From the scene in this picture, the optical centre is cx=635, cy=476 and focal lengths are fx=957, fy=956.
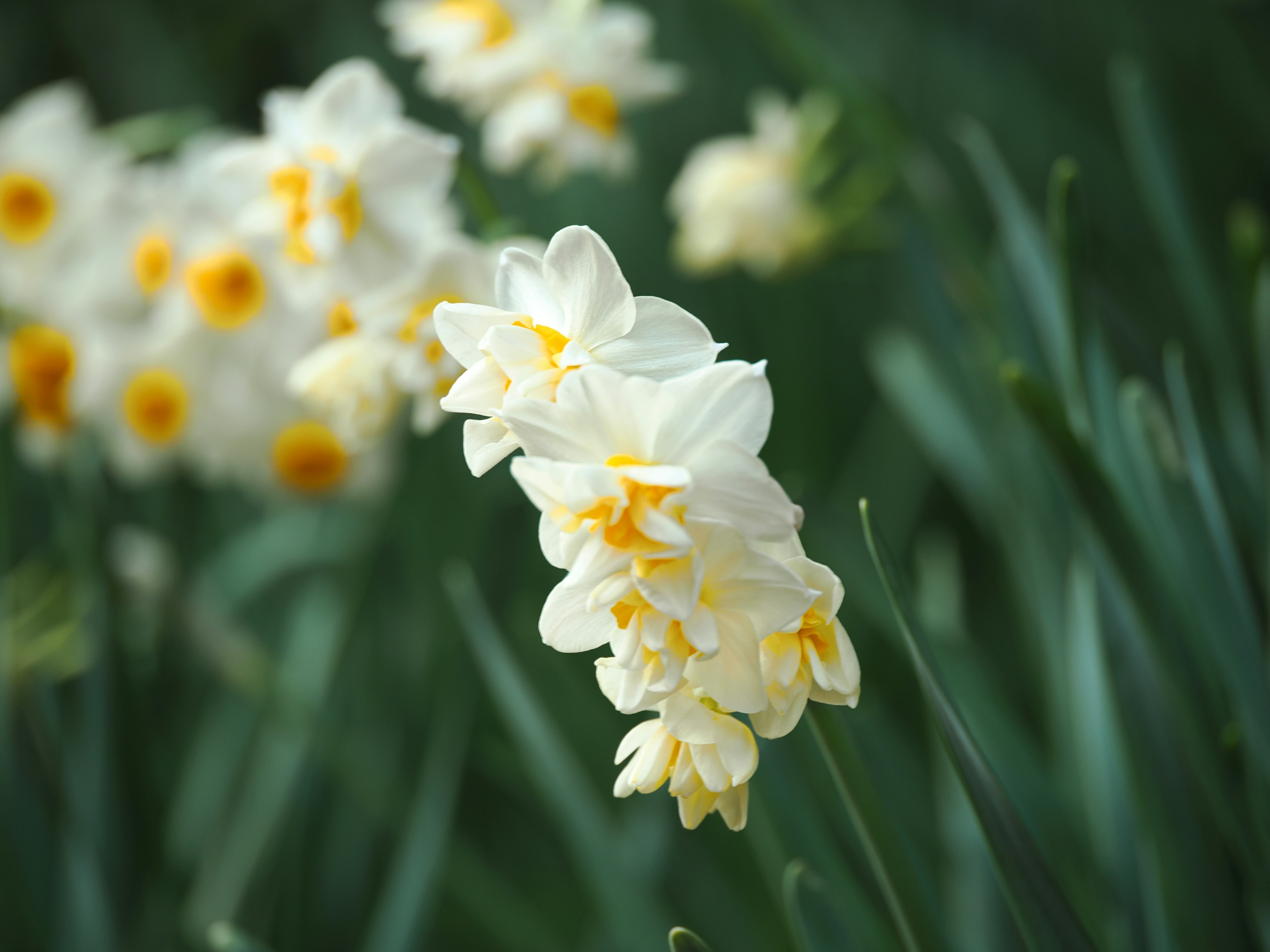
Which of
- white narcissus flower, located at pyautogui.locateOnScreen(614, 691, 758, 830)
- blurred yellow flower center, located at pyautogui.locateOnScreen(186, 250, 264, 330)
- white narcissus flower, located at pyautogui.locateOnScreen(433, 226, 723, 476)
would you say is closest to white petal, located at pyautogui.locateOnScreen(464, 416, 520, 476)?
white narcissus flower, located at pyautogui.locateOnScreen(433, 226, 723, 476)

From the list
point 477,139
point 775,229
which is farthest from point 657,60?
point 775,229

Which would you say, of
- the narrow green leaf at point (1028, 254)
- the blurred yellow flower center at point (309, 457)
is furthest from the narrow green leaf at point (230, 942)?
the narrow green leaf at point (1028, 254)

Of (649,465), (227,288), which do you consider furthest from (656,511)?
(227,288)

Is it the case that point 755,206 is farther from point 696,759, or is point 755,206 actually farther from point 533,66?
point 696,759

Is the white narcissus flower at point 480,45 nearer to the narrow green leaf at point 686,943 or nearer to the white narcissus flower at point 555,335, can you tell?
the white narcissus flower at point 555,335

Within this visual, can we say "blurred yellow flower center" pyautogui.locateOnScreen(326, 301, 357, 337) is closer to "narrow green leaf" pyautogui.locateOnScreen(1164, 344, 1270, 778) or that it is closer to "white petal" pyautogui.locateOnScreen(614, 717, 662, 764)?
"white petal" pyautogui.locateOnScreen(614, 717, 662, 764)

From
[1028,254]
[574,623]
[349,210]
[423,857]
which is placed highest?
[349,210]
